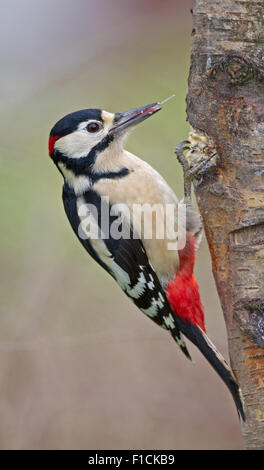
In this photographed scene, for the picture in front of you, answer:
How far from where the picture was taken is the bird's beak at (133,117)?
2926 millimetres

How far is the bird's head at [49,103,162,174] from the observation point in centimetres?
293

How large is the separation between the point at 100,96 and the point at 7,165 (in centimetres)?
87

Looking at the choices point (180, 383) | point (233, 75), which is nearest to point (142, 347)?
point (180, 383)

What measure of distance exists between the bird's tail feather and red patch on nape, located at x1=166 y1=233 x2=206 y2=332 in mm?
45

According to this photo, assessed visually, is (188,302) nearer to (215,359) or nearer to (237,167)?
(215,359)

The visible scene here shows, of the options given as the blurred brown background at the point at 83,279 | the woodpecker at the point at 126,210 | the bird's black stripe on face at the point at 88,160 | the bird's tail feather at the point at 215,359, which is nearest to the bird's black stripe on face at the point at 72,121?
the woodpecker at the point at 126,210

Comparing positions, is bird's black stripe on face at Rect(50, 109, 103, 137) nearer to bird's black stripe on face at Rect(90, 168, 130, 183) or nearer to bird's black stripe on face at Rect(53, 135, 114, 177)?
bird's black stripe on face at Rect(53, 135, 114, 177)

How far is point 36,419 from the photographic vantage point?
4184 mm

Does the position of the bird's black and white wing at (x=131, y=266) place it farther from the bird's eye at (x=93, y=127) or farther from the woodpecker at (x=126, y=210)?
the bird's eye at (x=93, y=127)

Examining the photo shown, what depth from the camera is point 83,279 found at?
4418mm

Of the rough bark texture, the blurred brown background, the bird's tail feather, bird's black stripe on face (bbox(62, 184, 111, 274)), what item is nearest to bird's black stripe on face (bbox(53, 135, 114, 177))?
bird's black stripe on face (bbox(62, 184, 111, 274))

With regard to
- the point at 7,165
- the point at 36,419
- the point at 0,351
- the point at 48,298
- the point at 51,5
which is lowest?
the point at 36,419
